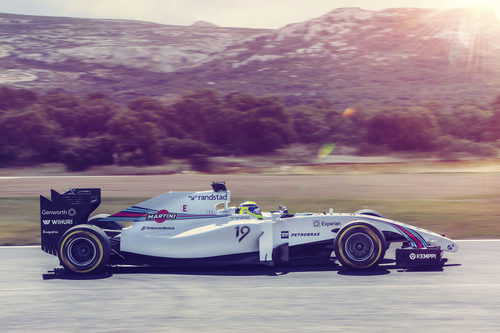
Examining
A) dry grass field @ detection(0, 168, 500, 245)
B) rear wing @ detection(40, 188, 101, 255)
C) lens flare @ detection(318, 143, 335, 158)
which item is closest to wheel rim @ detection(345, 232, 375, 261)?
dry grass field @ detection(0, 168, 500, 245)

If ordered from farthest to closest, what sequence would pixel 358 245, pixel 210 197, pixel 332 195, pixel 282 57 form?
pixel 282 57, pixel 332 195, pixel 210 197, pixel 358 245

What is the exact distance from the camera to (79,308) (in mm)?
6805

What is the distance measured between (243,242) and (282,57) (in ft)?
259

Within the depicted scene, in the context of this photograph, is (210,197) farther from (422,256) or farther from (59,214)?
(422,256)

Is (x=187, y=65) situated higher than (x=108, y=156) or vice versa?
(x=187, y=65)

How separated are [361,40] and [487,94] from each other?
97.0 feet

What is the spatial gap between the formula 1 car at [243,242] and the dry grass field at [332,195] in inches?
77.7

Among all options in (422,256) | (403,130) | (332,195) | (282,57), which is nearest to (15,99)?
(403,130)

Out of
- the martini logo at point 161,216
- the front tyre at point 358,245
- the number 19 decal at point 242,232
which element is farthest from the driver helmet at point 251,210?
the front tyre at point 358,245

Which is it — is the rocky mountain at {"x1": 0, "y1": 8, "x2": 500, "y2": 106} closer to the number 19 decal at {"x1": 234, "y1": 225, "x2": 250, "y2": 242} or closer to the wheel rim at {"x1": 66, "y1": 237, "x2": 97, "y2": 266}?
the number 19 decal at {"x1": 234, "y1": 225, "x2": 250, "y2": 242}

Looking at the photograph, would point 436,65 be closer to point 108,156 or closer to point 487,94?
point 487,94

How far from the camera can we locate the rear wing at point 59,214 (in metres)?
8.89

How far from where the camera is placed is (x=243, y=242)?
27.8 feet

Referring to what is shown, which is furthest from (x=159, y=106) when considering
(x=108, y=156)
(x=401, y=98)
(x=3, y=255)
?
(x=3, y=255)
